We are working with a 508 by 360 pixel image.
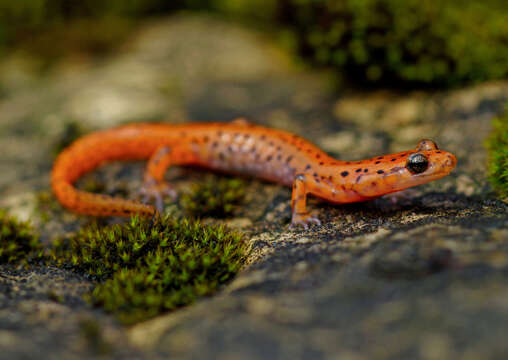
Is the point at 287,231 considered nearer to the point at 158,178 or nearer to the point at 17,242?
the point at 158,178

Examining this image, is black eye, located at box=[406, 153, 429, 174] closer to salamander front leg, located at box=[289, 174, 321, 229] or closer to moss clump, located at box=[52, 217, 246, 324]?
salamander front leg, located at box=[289, 174, 321, 229]

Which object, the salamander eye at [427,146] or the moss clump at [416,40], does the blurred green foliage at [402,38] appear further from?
the salamander eye at [427,146]

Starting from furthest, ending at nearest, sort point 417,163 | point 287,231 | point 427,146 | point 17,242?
1. point 17,242
2. point 287,231
3. point 427,146
4. point 417,163

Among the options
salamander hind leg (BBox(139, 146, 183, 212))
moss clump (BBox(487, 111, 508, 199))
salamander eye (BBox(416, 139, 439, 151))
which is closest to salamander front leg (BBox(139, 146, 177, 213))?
salamander hind leg (BBox(139, 146, 183, 212))

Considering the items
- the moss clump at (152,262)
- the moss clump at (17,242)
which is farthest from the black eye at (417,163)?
the moss clump at (17,242)

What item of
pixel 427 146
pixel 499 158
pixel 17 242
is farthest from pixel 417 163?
pixel 17 242

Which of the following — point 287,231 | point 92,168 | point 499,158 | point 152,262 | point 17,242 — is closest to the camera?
point 152,262

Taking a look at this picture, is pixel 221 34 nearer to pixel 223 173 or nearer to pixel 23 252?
pixel 223 173
